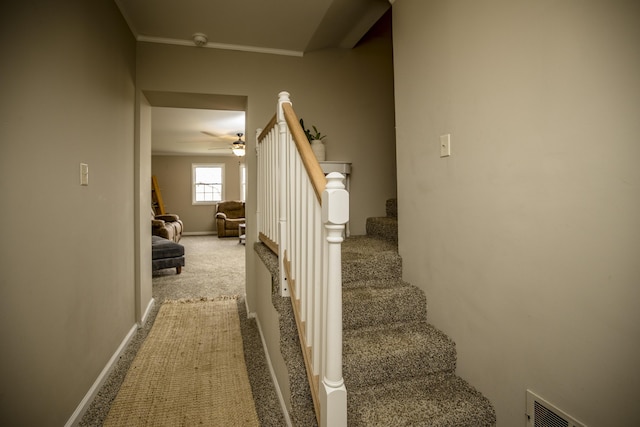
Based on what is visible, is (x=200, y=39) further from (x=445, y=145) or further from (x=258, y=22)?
(x=445, y=145)

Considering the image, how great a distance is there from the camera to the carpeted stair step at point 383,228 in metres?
2.62

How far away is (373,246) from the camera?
2.49 m

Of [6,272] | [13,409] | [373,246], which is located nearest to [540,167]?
[373,246]

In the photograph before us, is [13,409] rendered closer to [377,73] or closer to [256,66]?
[256,66]

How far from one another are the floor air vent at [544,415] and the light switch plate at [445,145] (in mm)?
1096

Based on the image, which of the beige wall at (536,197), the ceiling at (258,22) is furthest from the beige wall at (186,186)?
the beige wall at (536,197)

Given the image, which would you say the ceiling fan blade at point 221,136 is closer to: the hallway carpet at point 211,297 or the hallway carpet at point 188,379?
the hallway carpet at point 211,297

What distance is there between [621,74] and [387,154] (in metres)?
2.37

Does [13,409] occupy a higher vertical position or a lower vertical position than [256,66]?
lower

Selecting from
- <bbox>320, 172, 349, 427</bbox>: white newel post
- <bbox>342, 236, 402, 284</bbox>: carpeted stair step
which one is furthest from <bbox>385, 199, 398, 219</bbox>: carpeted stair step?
<bbox>320, 172, 349, 427</bbox>: white newel post

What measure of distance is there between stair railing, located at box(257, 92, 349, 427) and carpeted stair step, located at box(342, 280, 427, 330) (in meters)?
0.38

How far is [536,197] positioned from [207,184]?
9728 mm

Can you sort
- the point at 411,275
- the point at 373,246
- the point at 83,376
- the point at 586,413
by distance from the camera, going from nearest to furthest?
1. the point at 586,413
2. the point at 83,376
3. the point at 411,275
4. the point at 373,246

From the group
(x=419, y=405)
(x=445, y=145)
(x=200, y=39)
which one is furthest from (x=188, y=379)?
Answer: (x=200, y=39)
